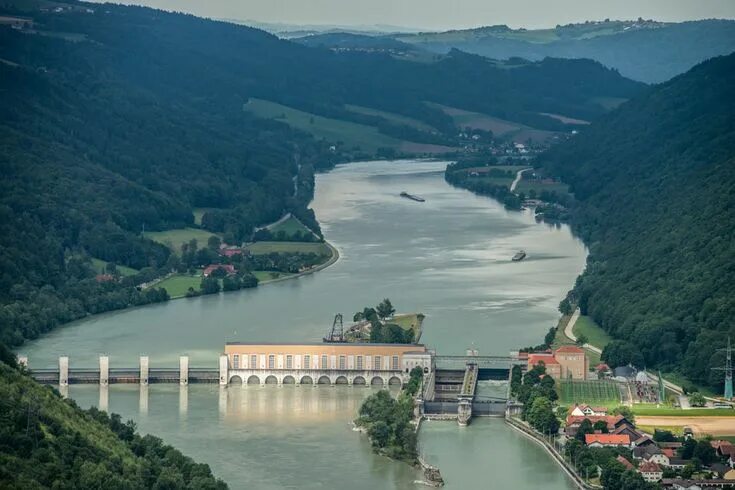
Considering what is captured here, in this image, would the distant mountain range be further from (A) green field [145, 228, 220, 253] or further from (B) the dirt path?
(B) the dirt path

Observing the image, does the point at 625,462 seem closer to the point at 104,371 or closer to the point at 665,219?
the point at 104,371

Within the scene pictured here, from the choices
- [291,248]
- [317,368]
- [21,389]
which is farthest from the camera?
[291,248]

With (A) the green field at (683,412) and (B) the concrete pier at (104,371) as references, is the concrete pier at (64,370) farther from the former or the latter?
(A) the green field at (683,412)

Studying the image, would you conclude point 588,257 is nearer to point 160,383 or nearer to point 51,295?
point 51,295

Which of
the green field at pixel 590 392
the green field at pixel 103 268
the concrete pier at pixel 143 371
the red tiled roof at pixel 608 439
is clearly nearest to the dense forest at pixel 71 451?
the red tiled roof at pixel 608 439

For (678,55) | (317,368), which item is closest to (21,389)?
(317,368)
